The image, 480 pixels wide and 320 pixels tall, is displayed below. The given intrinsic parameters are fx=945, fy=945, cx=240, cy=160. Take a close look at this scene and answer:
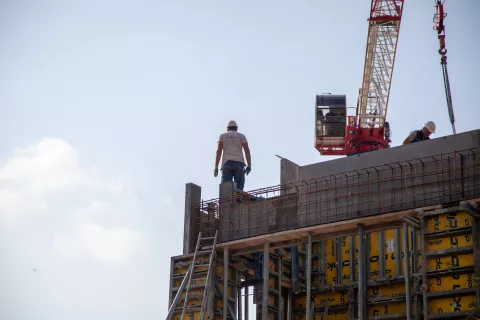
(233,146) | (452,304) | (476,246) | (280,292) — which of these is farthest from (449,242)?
(233,146)

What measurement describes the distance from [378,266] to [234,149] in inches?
225

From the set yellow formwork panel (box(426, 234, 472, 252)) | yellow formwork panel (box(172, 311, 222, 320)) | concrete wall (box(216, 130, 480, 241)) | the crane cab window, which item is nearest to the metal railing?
concrete wall (box(216, 130, 480, 241))

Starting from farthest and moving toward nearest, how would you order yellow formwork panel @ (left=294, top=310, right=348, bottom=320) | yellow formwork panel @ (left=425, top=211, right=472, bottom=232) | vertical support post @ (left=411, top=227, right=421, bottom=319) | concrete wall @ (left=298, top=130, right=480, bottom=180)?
yellow formwork panel @ (left=294, top=310, right=348, bottom=320) → concrete wall @ (left=298, top=130, right=480, bottom=180) → vertical support post @ (left=411, top=227, right=421, bottom=319) → yellow formwork panel @ (left=425, top=211, right=472, bottom=232)

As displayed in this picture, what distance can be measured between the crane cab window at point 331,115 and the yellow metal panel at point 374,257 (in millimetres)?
18388

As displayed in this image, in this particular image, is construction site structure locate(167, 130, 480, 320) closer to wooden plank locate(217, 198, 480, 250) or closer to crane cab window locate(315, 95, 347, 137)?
wooden plank locate(217, 198, 480, 250)

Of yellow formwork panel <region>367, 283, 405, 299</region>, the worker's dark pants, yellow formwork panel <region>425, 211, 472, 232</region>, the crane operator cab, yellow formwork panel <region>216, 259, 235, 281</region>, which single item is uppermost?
the crane operator cab

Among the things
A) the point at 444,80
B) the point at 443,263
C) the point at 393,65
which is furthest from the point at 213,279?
the point at 393,65

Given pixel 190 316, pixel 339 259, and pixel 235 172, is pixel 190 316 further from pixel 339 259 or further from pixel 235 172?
pixel 339 259

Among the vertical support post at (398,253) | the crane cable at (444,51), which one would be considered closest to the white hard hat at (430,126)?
the vertical support post at (398,253)

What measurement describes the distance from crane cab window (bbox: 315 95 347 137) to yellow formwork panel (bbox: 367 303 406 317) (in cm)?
2004

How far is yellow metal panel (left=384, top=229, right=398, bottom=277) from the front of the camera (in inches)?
1115

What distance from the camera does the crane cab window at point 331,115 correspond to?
46844mm

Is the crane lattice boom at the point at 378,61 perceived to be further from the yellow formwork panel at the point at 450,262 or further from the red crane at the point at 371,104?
the yellow formwork panel at the point at 450,262

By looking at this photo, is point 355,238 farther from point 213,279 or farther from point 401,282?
point 213,279
